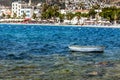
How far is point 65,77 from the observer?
28453 mm

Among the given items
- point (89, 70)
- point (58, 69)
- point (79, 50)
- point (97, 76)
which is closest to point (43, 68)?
point (58, 69)

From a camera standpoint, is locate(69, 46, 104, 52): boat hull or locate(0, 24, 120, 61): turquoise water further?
locate(69, 46, 104, 52): boat hull

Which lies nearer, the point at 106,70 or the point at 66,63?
the point at 106,70

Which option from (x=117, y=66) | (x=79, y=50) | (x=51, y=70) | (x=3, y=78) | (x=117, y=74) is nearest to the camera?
(x=3, y=78)

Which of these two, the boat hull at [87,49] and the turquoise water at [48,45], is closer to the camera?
the turquoise water at [48,45]

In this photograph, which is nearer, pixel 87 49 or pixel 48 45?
pixel 87 49

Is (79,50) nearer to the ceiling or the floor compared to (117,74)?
nearer to the floor

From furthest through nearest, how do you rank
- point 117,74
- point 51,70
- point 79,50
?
1. point 79,50
2. point 51,70
3. point 117,74

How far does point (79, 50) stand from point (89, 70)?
18.6 metres

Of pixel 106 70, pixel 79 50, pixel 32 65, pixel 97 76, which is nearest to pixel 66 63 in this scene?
pixel 32 65

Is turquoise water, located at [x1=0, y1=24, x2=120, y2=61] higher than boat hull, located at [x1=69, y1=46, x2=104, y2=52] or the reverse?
the reverse

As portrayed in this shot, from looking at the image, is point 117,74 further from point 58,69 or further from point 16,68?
point 16,68

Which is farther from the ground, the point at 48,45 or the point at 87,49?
the point at 87,49

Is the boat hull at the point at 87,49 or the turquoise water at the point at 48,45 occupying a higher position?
the boat hull at the point at 87,49
